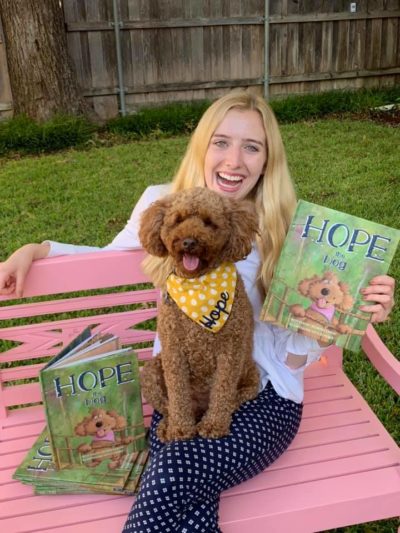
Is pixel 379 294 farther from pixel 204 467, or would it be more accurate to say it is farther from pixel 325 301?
pixel 204 467

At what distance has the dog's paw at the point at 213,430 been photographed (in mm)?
2111

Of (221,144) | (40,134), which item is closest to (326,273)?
(221,144)

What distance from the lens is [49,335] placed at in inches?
105

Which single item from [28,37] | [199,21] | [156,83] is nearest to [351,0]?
[199,21]

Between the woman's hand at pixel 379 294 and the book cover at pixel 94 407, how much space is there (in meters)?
0.91

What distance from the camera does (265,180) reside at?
2.54 metres

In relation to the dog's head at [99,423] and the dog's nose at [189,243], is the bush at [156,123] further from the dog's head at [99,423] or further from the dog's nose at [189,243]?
the dog's nose at [189,243]

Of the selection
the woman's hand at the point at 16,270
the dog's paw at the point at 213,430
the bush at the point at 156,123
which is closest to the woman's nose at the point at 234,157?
the woman's hand at the point at 16,270

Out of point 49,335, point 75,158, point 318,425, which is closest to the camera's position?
point 318,425

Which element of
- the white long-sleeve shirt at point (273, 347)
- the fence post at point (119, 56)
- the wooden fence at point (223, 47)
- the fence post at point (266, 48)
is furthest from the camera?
the fence post at point (266, 48)

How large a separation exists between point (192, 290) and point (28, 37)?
23.0 ft

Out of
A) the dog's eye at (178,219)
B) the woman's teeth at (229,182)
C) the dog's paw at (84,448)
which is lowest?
the dog's paw at (84,448)

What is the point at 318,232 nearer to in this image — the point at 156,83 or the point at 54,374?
the point at 54,374

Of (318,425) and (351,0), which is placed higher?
(351,0)
